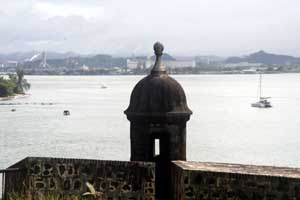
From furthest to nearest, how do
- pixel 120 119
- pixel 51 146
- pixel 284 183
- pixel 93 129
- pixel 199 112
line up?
pixel 199 112
pixel 120 119
pixel 93 129
pixel 51 146
pixel 284 183

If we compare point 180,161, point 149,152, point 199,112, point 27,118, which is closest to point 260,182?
point 180,161

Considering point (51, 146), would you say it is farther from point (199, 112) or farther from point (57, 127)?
point (199, 112)

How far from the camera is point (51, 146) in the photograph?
167 feet

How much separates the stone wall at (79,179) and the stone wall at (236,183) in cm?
50

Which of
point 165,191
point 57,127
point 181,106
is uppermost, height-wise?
point 181,106

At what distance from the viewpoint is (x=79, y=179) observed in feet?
26.9

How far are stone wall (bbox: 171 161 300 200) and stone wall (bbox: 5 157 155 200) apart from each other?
50 cm

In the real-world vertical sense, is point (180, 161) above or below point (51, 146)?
above

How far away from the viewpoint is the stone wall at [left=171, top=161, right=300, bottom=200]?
739cm

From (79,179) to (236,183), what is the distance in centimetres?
215

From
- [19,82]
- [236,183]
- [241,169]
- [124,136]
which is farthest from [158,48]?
[19,82]

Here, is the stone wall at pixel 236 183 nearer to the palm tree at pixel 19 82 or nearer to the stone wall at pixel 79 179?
the stone wall at pixel 79 179

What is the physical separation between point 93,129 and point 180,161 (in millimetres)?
59011

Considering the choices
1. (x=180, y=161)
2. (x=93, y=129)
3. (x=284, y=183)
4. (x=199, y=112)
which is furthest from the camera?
(x=199, y=112)
